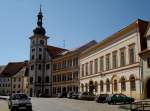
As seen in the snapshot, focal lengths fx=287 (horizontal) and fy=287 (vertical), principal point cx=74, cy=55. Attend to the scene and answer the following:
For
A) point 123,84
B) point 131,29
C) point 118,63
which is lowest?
point 123,84

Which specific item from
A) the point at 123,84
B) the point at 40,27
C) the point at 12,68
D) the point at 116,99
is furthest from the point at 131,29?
the point at 12,68

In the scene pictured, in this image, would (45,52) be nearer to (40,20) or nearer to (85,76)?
(40,20)

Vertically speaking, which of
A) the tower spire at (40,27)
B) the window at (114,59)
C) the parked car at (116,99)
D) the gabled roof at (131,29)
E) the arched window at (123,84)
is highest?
the tower spire at (40,27)

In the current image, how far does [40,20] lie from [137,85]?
202 feet

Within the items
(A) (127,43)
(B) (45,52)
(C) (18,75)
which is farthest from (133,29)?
(C) (18,75)

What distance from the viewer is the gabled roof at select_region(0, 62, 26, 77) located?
125m

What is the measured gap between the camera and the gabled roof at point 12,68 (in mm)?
125312

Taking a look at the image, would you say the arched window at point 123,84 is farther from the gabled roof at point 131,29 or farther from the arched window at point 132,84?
the gabled roof at point 131,29

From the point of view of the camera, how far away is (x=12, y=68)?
419 ft

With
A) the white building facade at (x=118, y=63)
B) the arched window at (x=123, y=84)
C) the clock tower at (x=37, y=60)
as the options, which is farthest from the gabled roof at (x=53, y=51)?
the arched window at (x=123, y=84)

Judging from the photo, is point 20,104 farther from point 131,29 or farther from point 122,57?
point 122,57

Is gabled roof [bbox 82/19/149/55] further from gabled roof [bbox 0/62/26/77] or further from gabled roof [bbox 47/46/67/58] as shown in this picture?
gabled roof [bbox 0/62/26/77]

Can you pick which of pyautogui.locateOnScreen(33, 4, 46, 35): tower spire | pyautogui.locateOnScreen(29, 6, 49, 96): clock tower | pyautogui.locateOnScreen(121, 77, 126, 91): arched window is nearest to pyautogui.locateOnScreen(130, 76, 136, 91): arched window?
pyautogui.locateOnScreen(121, 77, 126, 91): arched window

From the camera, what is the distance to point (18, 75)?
117188 mm
